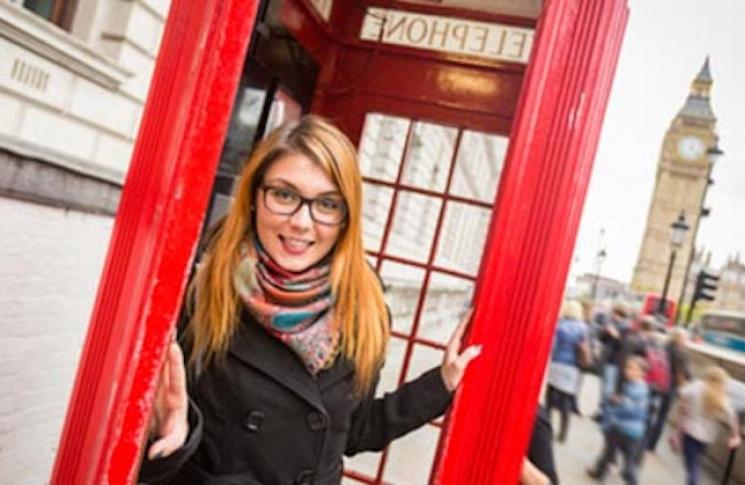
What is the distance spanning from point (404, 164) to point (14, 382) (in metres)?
1.83

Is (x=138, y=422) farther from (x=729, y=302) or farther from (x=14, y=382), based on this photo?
(x=14, y=382)

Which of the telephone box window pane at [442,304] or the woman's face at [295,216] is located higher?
the woman's face at [295,216]

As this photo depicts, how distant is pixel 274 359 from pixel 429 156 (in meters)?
1.43

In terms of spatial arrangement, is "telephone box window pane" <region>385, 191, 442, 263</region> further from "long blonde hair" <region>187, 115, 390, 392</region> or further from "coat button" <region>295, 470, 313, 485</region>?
"coat button" <region>295, 470, 313, 485</region>

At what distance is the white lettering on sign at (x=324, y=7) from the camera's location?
2409mm

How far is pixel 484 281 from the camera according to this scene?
1353 millimetres

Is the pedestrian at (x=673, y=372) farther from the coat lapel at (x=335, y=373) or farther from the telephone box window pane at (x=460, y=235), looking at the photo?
the telephone box window pane at (x=460, y=235)

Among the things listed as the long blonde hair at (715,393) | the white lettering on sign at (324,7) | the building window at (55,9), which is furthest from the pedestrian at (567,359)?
the building window at (55,9)

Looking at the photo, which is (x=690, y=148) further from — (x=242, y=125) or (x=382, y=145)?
(x=242, y=125)

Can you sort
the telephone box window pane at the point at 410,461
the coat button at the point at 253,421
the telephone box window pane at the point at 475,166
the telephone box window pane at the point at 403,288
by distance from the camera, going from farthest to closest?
1. the telephone box window pane at the point at 410,461
2. the telephone box window pane at the point at 403,288
3. the telephone box window pane at the point at 475,166
4. the coat button at the point at 253,421

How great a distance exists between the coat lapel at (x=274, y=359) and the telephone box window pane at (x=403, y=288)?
3.81 feet

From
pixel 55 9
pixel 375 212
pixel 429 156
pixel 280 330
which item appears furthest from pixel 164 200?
pixel 55 9

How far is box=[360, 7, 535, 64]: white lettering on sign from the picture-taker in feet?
7.84

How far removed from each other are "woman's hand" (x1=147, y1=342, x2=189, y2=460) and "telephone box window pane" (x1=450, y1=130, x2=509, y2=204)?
1486 mm
